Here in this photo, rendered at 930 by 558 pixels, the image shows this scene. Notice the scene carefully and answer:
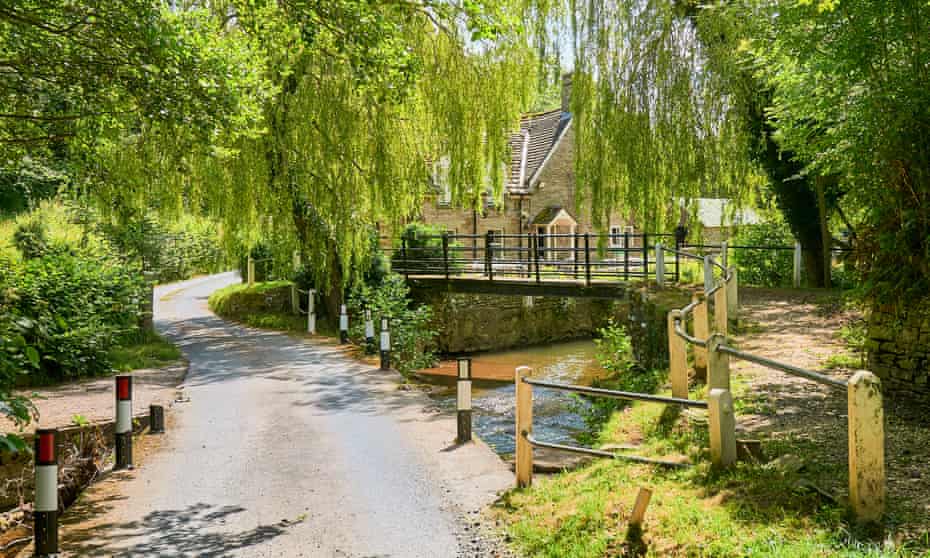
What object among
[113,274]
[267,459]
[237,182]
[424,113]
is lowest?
[267,459]

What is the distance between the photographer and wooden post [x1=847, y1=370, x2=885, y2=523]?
4.36 meters

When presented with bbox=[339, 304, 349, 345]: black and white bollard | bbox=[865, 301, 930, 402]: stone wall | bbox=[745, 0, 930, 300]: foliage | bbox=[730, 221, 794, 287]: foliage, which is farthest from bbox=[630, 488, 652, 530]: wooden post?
bbox=[730, 221, 794, 287]: foliage

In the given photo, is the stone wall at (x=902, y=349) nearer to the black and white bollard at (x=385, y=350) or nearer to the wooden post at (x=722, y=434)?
the wooden post at (x=722, y=434)

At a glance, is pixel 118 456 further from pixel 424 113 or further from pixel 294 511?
pixel 424 113

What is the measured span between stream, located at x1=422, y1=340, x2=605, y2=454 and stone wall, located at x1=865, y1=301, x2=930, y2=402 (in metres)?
3.96

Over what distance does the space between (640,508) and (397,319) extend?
13957 mm

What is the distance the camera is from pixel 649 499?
17.5 ft

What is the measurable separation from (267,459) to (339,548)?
302 centimetres

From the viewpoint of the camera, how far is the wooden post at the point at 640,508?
17.1 feet

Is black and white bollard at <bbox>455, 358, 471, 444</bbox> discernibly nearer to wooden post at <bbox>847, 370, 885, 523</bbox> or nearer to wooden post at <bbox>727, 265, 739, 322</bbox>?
wooden post at <bbox>847, 370, 885, 523</bbox>

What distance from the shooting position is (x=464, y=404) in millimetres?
9023

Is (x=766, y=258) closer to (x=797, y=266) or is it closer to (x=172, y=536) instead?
(x=797, y=266)

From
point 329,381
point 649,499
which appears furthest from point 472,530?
point 329,381

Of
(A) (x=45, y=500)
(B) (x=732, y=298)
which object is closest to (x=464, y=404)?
(A) (x=45, y=500)
